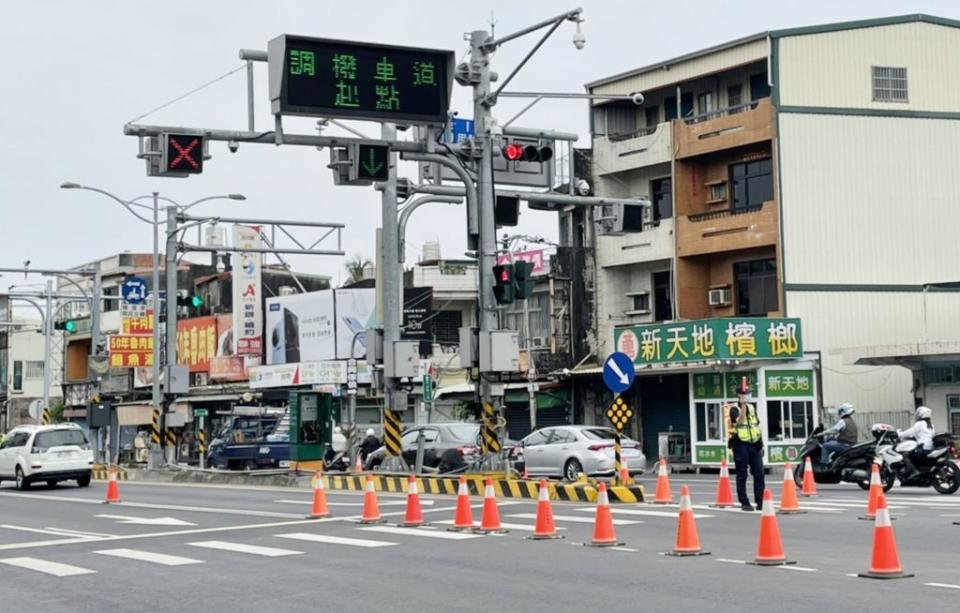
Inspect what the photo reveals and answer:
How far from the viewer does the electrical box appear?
80.1 ft

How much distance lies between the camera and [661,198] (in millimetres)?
46125

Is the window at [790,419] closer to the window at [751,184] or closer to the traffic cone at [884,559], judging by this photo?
the window at [751,184]

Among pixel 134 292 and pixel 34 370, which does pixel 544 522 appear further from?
pixel 34 370

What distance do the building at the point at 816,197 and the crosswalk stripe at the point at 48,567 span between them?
90.7 feet

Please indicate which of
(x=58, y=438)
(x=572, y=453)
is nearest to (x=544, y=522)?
(x=572, y=453)

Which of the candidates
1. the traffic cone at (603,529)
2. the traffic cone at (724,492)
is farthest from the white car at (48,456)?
the traffic cone at (603,529)

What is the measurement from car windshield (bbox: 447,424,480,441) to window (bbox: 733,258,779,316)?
42.2ft

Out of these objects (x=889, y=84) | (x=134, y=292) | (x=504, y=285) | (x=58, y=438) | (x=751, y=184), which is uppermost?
(x=889, y=84)

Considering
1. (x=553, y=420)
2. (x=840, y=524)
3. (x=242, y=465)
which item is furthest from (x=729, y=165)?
(x=840, y=524)

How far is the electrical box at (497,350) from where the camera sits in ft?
80.1

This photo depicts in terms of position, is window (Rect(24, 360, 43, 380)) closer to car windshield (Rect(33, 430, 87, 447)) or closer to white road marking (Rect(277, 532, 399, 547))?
car windshield (Rect(33, 430, 87, 447))

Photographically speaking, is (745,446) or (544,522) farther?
(745,446)

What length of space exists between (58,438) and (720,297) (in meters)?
21.4

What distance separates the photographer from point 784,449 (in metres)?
39.8
